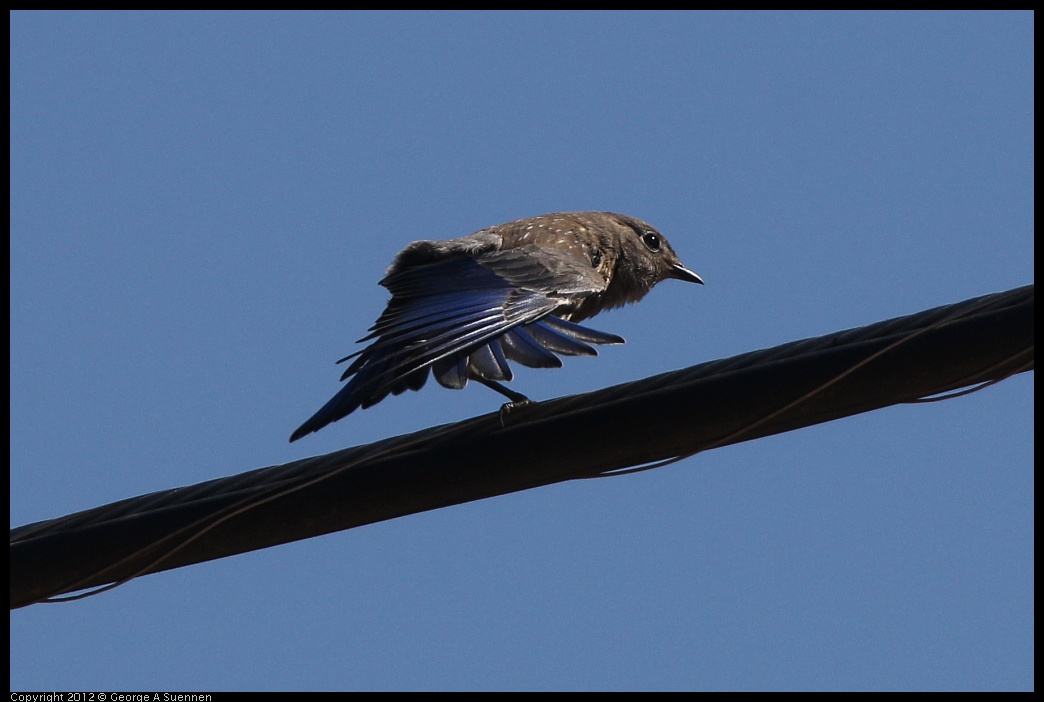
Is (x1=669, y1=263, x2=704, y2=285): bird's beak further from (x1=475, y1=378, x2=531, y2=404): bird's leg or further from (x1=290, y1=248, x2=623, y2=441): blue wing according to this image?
(x1=475, y1=378, x2=531, y2=404): bird's leg

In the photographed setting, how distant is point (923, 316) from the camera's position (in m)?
3.91

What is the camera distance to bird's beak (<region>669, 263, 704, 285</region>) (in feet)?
26.9

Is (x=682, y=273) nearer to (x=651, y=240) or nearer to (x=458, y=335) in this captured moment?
(x=651, y=240)

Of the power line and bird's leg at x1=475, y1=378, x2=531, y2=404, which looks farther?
bird's leg at x1=475, y1=378, x2=531, y2=404

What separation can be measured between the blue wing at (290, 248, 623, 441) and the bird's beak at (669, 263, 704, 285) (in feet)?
6.68

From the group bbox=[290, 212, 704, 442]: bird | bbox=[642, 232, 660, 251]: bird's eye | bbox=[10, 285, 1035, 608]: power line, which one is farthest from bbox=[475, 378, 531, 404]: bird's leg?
bbox=[642, 232, 660, 251]: bird's eye

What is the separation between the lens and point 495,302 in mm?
5703

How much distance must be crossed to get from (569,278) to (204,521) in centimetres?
248

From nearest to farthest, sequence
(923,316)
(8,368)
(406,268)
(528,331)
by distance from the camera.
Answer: (923,316) < (528,331) < (8,368) < (406,268)

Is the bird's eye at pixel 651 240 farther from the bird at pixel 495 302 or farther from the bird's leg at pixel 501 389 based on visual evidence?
the bird's leg at pixel 501 389

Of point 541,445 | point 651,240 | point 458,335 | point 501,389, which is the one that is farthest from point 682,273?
point 541,445

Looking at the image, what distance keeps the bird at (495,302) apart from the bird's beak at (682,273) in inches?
6.4

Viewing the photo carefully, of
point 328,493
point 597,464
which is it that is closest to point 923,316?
point 597,464

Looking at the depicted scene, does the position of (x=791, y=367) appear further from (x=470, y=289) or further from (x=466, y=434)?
(x=470, y=289)
